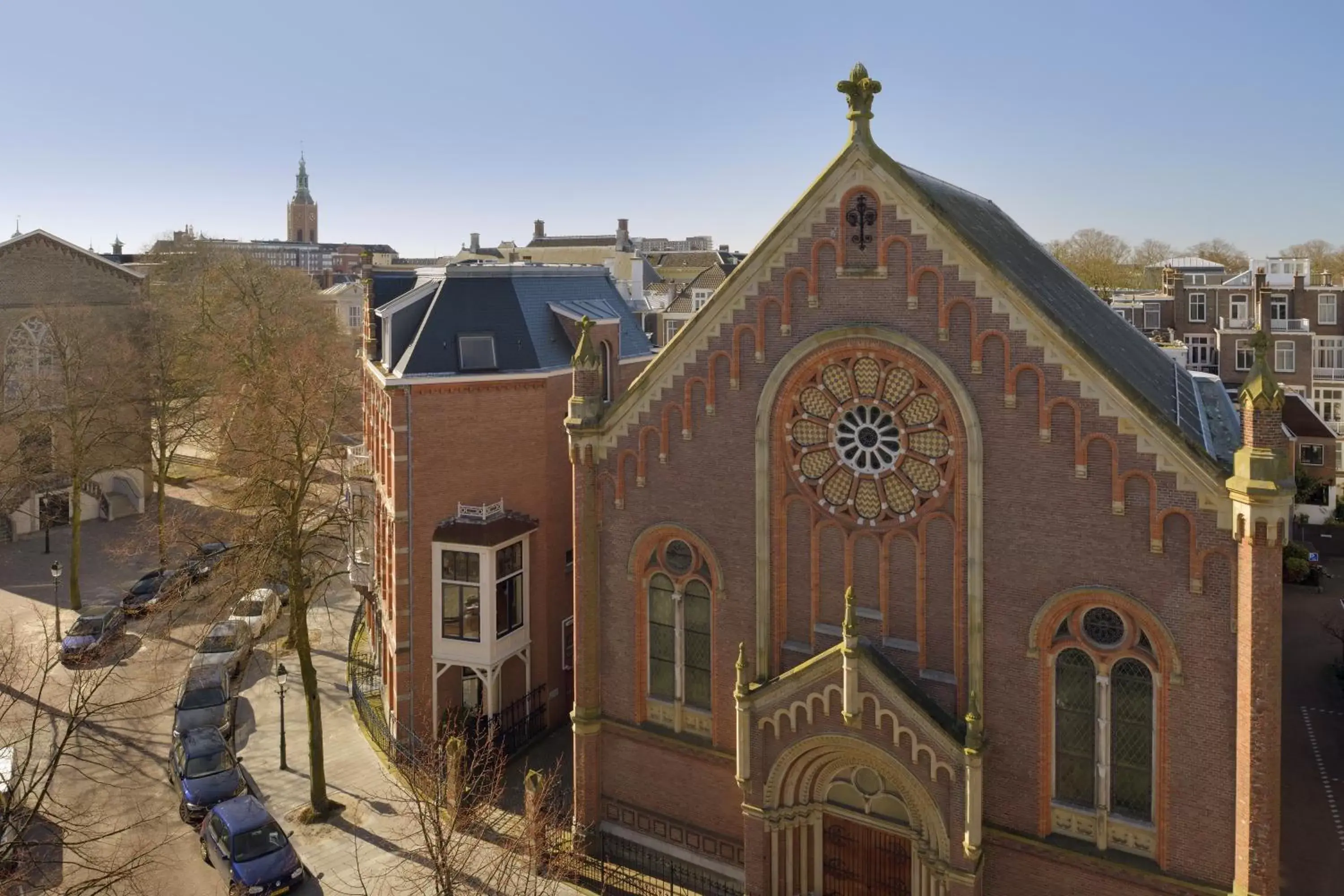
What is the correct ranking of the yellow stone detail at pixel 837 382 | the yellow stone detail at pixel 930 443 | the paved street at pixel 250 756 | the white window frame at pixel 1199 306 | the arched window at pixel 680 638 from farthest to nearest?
the white window frame at pixel 1199 306 < the paved street at pixel 250 756 < the arched window at pixel 680 638 < the yellow stone detail at pixel 837 382 < the yellow stone detail at pixel 930 443

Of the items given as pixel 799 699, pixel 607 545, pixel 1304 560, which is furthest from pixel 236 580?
pixel 1304 560

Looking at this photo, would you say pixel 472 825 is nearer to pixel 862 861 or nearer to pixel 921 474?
pixel 862 861

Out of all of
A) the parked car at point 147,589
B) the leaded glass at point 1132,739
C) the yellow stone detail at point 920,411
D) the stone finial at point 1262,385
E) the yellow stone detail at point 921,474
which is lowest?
the parked car at point 147,589

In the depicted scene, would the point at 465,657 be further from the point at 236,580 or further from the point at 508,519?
the point at 236,580

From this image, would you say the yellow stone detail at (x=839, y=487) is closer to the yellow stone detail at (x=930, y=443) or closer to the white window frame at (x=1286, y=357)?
the yellow stone detail at (x=930, y=443)

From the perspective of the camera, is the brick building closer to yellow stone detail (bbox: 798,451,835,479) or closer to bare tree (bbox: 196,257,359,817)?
bare tree (bbox: 196,257,359,817)

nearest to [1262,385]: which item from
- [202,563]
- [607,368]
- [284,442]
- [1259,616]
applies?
[1259,616]

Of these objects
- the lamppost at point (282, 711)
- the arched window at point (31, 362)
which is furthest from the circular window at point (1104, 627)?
the arched window at point (31, 362)
